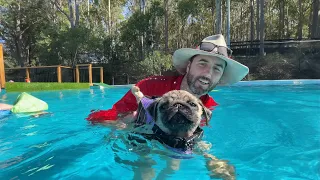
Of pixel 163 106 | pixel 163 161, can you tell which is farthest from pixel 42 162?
pixel 163 106

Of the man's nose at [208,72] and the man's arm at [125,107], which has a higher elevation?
the man's nose at [208,72]

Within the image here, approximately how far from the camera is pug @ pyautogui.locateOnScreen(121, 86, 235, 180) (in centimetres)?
200

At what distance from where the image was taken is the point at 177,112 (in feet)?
6.39

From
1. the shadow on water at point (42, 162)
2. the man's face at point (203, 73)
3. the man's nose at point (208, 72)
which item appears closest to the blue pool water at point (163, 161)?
the shadow on water at point (42, 162)

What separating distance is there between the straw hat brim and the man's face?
7 cm

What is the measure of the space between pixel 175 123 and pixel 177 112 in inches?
4.8

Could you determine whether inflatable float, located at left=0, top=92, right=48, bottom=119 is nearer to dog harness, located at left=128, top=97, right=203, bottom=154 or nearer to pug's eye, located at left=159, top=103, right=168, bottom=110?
dog harness, located at left=128, top=97, right=203, bottom=154

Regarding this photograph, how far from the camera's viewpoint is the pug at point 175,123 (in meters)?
2.00

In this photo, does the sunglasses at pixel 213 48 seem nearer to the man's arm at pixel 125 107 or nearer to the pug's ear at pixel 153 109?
the man's arm at pixel 125 107

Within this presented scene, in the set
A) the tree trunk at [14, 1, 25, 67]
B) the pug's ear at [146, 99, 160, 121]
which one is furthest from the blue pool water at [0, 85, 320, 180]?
the tree trunk at [14, 1, 25, 67]

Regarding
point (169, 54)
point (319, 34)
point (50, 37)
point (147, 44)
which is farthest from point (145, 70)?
point (319, 34)

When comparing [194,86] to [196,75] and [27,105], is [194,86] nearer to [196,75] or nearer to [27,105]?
[196,75]

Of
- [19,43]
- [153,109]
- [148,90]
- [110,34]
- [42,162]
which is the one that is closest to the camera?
[153,109]

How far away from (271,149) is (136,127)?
1.73 m
